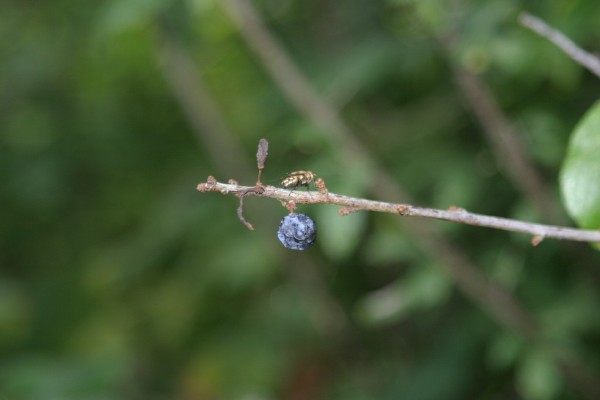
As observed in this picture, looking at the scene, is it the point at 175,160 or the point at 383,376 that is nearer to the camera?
the point at 383,376

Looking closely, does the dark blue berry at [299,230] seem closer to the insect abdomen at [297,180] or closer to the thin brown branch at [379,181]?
the insect abdomen at [297,180]

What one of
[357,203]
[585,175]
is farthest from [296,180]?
[585,175]

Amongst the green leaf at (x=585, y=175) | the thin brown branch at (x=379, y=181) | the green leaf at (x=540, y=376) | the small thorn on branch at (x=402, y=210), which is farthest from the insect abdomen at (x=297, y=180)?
the green leaf at (x=540, y=376)

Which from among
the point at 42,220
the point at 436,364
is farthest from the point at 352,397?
the point at 42,220

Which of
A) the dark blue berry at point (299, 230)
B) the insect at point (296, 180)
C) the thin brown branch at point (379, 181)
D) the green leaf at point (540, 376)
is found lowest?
the dark blue berry at point (299, 230)

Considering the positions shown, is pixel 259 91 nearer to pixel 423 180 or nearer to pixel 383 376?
pixel 423 180
